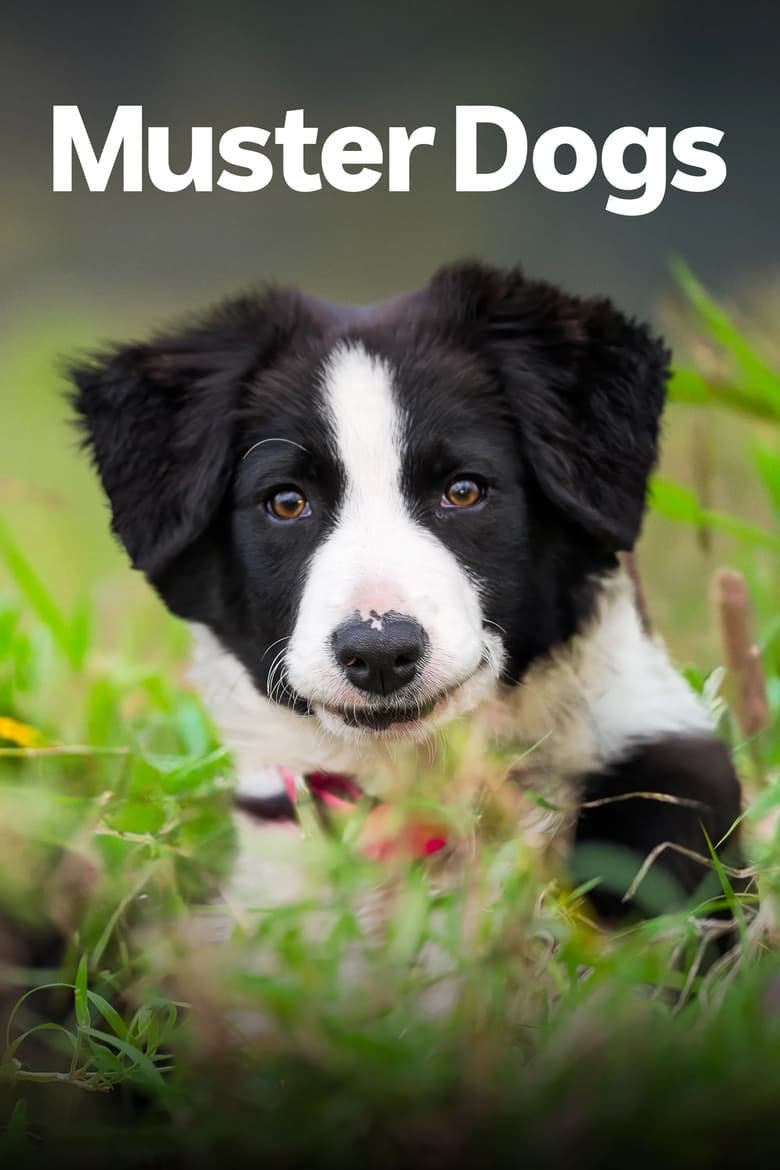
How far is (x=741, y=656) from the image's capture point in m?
3.25

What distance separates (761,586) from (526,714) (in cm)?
169

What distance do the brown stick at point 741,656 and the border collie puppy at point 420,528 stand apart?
1.10 feet

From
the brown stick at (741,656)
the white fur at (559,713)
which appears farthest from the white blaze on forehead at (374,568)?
the brown stick at (741,656)

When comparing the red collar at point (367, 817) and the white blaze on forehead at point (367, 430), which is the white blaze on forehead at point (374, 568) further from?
the red collar at point (367, 817)

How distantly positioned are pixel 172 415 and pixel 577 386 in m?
0.85

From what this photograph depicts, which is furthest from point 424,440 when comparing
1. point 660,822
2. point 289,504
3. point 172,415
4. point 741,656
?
point 741,656

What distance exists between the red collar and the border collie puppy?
0.02 m

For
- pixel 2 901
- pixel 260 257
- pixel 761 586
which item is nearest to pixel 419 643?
pixel 2 901

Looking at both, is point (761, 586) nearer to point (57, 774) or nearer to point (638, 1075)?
point (57, 774)

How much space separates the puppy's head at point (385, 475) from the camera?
243 centimetres

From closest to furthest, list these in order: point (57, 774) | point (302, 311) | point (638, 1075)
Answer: point (638, 1075) → point (302, 311) → point (57, 774)

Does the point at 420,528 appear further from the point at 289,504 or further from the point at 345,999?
the point at 345,999

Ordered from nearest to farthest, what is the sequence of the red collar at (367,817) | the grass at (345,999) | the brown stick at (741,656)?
the grass at (345,999)
the red collar at (367,817)
the brown stick at (741,656)

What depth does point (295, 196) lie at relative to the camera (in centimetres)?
802
